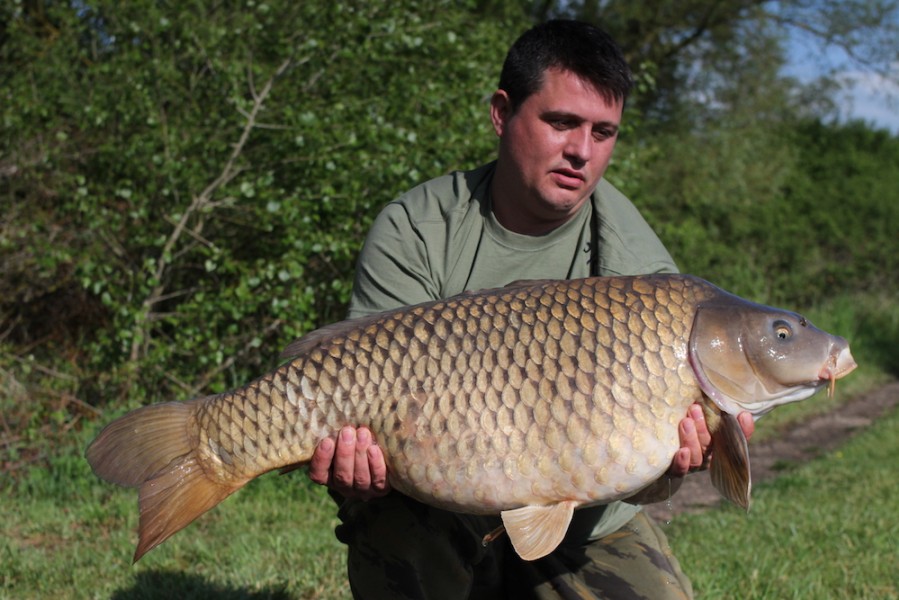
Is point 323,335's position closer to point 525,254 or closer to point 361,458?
point 361,458

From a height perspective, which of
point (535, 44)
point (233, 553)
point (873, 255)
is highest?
point (535, 44)

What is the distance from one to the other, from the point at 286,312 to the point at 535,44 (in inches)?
76.4

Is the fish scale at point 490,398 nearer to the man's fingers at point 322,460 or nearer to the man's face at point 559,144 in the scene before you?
the man's fingers at point 322,460

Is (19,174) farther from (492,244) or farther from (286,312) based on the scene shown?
(492,244)

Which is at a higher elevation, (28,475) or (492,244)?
(492,244)

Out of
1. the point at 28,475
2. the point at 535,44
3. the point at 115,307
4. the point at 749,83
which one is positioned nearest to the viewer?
the point at 535,44

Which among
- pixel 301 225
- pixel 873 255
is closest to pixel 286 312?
pixel 301 225

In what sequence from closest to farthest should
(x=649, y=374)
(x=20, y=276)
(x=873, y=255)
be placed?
(x=649, y=374) < (x=20, y=276) < (x=873, y=255)

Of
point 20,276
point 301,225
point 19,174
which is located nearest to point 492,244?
point 301,225

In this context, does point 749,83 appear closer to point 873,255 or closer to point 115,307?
point 873,255

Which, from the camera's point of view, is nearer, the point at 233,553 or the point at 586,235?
the point at 586,235

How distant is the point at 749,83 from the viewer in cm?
925

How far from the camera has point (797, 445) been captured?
207 inches

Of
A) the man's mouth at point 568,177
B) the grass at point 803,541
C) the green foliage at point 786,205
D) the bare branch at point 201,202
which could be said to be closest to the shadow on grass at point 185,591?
the grass at point 803,541
